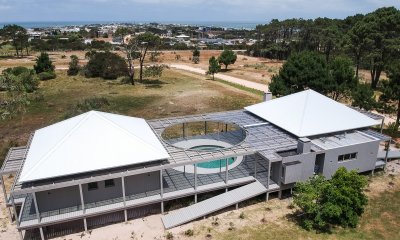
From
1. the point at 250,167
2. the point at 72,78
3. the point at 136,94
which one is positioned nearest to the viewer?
the point at 250,167

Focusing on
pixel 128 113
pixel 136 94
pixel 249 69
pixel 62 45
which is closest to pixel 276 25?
pixel 249 69

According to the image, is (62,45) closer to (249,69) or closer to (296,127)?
(249,69)

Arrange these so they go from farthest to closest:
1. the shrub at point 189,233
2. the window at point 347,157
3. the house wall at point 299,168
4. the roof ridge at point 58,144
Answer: the window at point 347,157 < the house wall at point 299,168 < the shrub at point 189,233 < the roof ridge at point 58,144

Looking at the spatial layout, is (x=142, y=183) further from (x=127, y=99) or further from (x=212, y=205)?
(x=127, y=99)

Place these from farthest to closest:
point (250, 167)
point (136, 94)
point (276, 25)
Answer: point (276, 25), point (136, 94), point (250, 167)

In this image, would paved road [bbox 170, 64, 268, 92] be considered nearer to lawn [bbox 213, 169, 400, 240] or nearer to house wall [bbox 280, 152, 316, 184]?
house wall [bbox 280, 152, 316, 184]

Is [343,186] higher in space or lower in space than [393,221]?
higher

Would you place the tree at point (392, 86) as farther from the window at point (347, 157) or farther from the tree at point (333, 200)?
the tree at point (333, 200)

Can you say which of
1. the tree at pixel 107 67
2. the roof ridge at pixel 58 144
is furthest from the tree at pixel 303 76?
the tree at pixel 107 67
